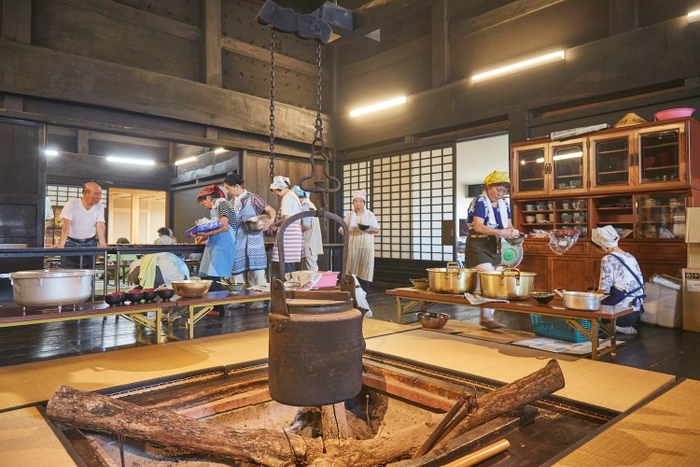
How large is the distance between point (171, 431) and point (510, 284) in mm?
2480

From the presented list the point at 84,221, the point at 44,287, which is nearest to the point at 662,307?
the point at 44,287

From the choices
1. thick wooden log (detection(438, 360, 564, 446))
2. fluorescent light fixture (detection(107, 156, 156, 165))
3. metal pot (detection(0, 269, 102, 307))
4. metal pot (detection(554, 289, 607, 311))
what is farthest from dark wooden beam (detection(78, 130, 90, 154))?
thick wooden log (detection(438, 360, 564, 446))

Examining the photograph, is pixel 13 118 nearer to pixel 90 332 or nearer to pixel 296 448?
pixel 90 332

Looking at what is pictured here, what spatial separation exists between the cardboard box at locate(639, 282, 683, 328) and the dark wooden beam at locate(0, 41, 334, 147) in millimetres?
5944

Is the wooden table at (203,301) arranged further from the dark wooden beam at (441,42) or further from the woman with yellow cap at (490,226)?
the dark wooden beam at (441,42)

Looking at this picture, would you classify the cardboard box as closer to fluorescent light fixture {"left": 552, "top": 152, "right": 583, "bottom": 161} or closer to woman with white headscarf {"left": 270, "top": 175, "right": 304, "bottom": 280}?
fluorescent light fixture {"left": 552, "top": 152, "right": 583, "bottom": 161}

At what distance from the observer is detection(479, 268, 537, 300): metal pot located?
10.7ft

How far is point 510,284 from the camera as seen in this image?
3.26m

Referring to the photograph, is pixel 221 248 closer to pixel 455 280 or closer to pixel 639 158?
pixel 455 280

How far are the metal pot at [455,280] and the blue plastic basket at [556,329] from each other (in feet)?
2.06

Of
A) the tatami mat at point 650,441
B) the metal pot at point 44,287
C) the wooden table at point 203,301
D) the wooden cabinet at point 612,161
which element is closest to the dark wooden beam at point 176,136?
the wooden table at point 203,301

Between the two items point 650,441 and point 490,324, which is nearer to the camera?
point 650,441

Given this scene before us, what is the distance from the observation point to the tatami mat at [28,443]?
1.40 metres

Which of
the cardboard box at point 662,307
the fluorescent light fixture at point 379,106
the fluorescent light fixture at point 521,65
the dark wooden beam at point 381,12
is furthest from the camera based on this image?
the fluorescent light fixture at point 379,106
